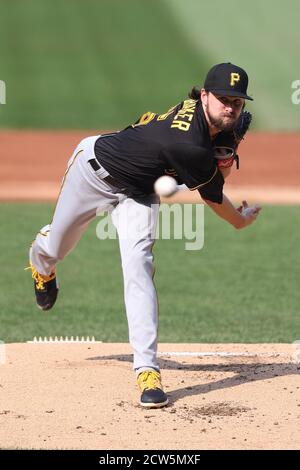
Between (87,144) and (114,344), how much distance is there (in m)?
1.86

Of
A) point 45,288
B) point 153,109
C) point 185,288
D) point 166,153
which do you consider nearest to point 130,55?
point 153,109

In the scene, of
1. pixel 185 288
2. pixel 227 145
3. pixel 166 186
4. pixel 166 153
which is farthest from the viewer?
pixel 185 288

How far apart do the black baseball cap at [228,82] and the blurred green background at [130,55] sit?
15631 millimetres

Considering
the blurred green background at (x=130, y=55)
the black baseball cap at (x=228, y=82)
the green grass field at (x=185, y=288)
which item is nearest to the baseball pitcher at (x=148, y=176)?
the black baseball cap at (x=228, y=82)

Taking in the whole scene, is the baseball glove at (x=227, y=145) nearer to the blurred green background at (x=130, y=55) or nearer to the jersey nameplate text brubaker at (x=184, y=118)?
the jersey nameplate text brubaker at (x=184, y=118)

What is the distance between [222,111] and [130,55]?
21745 mm

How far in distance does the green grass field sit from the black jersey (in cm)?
239

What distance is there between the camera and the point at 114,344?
23.9ft

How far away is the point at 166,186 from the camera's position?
5.31 m

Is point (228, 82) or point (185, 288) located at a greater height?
point (185, 288)

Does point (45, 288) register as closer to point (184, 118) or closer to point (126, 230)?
point (126, 230)

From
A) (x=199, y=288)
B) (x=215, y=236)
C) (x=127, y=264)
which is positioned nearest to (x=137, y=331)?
(x=127, y=264)
